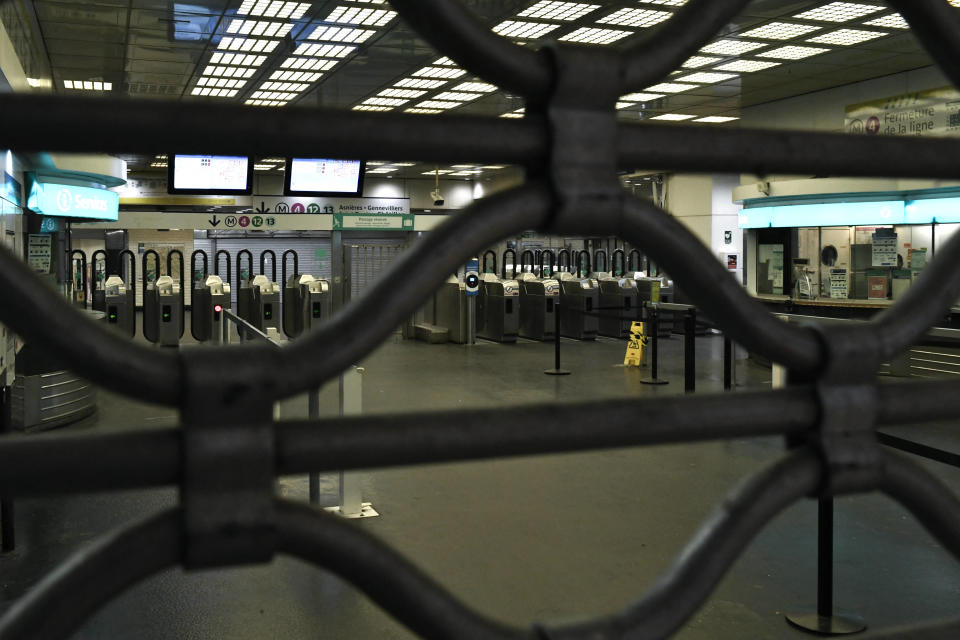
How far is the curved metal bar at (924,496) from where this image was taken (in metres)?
0.51

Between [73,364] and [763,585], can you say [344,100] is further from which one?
[73,364]

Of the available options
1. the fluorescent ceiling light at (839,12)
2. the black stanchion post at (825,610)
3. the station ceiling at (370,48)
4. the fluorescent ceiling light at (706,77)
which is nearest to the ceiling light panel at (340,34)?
the station ceiling at (370,48)

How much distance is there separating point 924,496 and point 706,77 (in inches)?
505

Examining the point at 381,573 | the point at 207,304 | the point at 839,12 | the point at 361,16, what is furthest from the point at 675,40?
the point at 207,304

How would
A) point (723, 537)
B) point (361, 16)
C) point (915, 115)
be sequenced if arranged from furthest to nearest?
1. point (915, 115)
2. point (361, 16)
3. point (723, 537)

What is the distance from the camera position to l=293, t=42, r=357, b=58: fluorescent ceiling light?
10.8 meters

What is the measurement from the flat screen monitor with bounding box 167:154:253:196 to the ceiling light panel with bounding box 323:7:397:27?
2.95m

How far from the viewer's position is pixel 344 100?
48.7ft

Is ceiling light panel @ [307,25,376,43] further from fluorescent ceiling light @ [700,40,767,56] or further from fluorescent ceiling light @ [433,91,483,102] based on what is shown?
fluorescent ceiling light @ [700,40,767,56]

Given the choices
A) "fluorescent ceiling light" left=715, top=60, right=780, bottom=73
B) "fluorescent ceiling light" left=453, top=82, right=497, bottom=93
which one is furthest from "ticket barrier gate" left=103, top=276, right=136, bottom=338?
"fluorescent ceiling light" left=715, top=60, right=780, bottom=73

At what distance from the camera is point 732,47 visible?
10.7 meters

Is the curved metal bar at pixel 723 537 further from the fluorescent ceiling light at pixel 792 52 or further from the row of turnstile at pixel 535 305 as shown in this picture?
the row of turnstile at pixel 535 305

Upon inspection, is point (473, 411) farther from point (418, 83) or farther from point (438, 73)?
point (418, 83)

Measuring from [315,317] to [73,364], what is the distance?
14.2 metres
